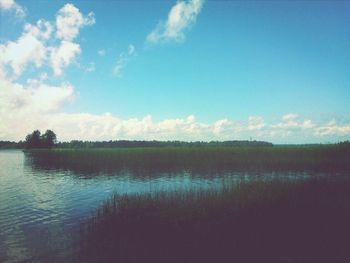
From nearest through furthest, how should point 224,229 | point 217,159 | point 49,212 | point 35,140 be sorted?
point 224,229 → point 49,212 → point 217,159 → point 35,140

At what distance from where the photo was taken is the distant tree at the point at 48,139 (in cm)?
13088

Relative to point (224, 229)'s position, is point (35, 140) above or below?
above

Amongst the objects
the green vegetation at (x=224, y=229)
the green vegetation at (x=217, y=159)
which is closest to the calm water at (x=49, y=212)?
the green vegetation at (x=224, y=229)

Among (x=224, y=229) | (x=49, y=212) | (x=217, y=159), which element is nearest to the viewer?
(x=224, y=229)

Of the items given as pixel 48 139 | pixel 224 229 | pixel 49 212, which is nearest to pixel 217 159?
pixel 49 212

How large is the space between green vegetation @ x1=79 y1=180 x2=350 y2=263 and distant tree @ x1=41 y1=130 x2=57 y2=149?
129 meters

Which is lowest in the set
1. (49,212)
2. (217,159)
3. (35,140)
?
(49,212)

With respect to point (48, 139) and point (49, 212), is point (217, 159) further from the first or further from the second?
point (48, 139)

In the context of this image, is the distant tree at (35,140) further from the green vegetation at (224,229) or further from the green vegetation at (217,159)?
the green vegetation at (224,229)

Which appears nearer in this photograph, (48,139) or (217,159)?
(217,159)

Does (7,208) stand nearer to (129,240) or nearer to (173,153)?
(129,240)

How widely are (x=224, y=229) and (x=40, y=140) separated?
135 metres

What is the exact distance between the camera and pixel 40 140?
130500 millimetres

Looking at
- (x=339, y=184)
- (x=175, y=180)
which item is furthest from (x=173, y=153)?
(x=339, y=184)
